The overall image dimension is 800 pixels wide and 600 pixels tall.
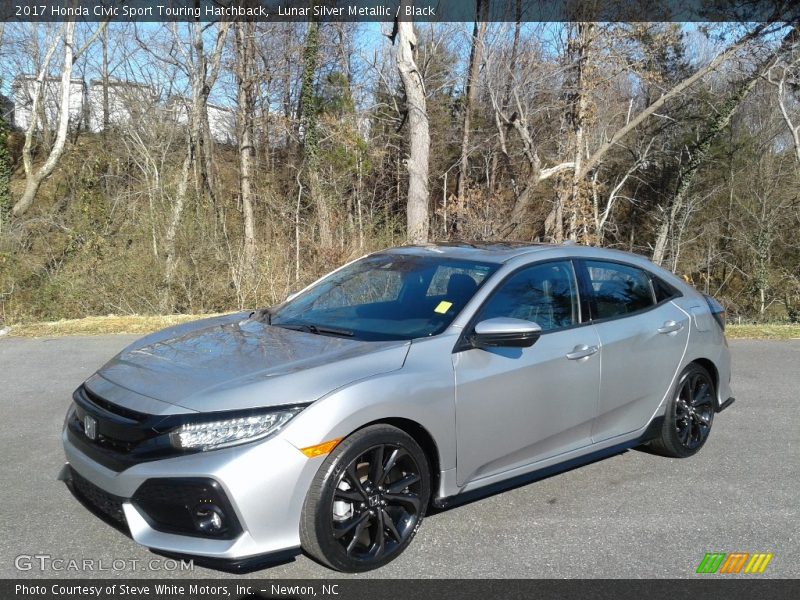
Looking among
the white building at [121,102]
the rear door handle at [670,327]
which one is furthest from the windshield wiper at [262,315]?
the white building at [121,102]

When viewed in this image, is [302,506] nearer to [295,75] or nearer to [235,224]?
[235,224]

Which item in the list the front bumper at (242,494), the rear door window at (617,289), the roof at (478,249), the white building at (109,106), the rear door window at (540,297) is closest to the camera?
the front bumper at (242,494)

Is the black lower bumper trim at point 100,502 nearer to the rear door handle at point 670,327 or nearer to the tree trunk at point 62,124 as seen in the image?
the rear door handle at point 670,327

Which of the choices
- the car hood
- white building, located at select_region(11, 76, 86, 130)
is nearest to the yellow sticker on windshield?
the car hood

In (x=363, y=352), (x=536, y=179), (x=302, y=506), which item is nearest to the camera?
(x=302, y=506)

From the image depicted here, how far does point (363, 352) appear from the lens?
3.81 meters

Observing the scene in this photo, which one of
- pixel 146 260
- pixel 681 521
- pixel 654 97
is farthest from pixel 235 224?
pixel 654 97

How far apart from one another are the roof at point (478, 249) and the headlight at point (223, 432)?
1.94 metres

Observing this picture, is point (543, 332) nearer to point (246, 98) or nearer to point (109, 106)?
→ point (246, 98)

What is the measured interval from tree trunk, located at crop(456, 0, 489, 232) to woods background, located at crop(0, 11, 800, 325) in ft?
0.59

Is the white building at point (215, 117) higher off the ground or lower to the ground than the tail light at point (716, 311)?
higher

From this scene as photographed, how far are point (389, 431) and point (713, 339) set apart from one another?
3.22 meters

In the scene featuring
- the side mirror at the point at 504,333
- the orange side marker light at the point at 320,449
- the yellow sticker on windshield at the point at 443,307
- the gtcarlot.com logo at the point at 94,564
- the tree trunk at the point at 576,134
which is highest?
the tree trunk at the point at 576,134

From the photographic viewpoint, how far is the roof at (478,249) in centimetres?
472
